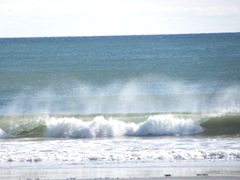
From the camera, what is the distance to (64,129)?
26297 millimetres

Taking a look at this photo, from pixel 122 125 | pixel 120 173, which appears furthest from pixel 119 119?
pixel 120 173

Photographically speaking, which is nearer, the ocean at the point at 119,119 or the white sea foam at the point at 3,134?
the ocean at the point at 119,119

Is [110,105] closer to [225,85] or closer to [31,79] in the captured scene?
[225,85]

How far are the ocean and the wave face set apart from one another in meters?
0.04

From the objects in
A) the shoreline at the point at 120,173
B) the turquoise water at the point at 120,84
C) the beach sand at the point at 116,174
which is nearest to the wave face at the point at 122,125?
the turquoise water at the point at 120,84

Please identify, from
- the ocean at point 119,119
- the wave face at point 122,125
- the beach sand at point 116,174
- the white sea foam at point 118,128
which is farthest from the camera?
the wave face at point 122,125

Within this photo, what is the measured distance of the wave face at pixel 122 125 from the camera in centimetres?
2536

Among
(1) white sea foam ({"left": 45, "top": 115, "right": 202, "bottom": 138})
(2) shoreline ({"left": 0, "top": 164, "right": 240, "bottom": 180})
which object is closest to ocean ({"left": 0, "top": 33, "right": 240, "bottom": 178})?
(1) white sea foam ({"left": 45, "top": 115, "right": 202, "bottom": 138})

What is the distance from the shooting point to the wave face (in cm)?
2536

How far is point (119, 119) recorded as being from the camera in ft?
91.5

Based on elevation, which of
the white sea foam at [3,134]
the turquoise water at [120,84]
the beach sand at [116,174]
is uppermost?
the turquoise water at [120,84]

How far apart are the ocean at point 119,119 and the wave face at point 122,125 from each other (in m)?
0.04

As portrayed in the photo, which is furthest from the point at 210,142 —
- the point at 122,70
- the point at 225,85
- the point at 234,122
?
the point at 122,70

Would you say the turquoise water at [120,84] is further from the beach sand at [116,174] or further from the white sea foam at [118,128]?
the beach sand at [116,174]
